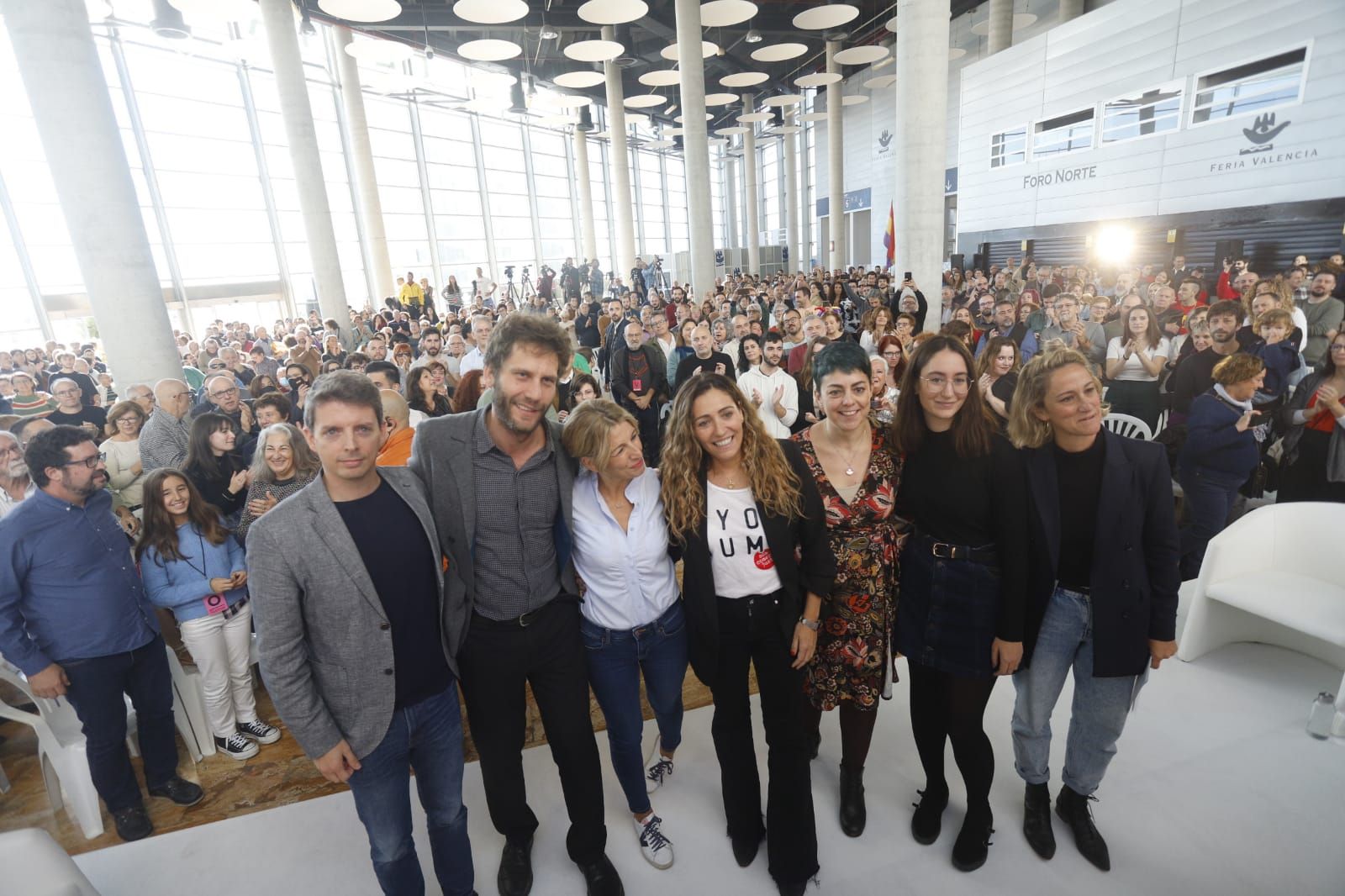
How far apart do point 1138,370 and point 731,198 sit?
36311 millimetres

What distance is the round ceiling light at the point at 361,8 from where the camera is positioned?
847cm

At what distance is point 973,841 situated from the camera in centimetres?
212

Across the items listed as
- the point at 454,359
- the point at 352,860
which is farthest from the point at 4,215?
the point at 352,860

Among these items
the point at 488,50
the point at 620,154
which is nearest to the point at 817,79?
the point at 620,154

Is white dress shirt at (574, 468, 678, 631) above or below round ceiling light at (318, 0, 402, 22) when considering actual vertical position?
below

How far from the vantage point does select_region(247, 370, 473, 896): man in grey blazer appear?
1.58 m

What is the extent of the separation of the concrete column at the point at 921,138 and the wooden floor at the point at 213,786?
6954 mm

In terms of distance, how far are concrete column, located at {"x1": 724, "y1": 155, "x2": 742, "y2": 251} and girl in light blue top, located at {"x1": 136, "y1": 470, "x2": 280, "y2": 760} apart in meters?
37.0

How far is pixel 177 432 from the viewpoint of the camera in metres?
4.18

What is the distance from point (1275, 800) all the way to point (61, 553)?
4.65 meters

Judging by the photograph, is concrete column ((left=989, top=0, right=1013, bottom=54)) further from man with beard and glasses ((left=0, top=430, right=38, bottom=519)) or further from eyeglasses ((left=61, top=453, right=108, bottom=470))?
man with beard and glasses ((left=0, top=430, right=38, bottom=519))

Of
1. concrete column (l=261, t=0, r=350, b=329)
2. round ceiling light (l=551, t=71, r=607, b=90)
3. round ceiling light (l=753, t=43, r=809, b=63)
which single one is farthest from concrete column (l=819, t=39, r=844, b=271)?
concrete column (l=261, t=0, r=350, b=329)

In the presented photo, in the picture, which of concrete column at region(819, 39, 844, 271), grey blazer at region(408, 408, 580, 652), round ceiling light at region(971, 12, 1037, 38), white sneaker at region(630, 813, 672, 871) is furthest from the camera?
concrete column at region(819, 39, 844, 271)

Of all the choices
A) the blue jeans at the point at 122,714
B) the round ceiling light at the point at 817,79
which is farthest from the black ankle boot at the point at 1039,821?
the round ceiling light at the point at 817,79
